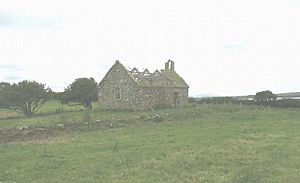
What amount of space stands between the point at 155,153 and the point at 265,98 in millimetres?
41445

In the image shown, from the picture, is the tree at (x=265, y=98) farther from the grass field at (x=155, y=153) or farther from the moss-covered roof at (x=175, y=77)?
the grass field at (x=155, y=153)

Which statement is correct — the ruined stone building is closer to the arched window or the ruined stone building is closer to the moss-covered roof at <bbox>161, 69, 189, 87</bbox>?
the arched window

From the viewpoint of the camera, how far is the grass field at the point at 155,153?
14312 millimetres

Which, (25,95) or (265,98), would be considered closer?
(25,95)

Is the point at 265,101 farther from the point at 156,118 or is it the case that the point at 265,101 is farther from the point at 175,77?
the point at 156,118

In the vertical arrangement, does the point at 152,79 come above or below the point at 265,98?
above

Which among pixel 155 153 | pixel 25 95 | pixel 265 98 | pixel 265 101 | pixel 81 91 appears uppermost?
pixel 81 91

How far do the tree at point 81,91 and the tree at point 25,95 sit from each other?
314 inches

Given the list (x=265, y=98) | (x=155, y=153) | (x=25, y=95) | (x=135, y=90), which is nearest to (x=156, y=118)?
(x=135, y=90)

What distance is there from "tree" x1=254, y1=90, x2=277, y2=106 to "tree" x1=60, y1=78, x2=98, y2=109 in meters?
22.2

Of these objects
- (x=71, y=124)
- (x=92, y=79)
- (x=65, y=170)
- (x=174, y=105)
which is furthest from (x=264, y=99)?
(x=65, y=170)

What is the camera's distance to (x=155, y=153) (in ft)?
60.6

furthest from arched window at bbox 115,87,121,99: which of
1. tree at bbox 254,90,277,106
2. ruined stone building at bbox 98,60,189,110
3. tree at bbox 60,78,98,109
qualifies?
tree at bbox 254,90,277,106

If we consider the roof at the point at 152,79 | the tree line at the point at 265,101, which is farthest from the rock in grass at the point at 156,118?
the tree line at the point at 265,101
